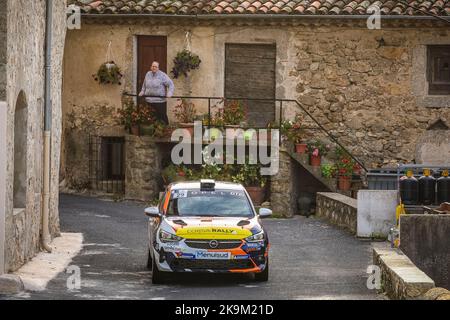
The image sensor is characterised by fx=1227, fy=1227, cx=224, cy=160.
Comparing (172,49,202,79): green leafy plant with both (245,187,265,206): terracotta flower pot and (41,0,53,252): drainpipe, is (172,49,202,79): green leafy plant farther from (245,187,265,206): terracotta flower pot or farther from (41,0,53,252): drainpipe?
(41,0,53,252): drainpipe

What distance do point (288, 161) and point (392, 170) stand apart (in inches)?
153

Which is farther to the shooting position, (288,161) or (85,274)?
(288,161)

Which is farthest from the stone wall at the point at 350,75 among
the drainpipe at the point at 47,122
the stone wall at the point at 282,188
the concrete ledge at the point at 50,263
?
the drainpipe at the point at 47,122

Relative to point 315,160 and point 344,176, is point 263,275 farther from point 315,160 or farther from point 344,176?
point 315,160

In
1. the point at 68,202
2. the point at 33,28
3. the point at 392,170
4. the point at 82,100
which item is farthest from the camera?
the point at 82,100

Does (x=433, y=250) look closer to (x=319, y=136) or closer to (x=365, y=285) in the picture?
(x=365, y=285)

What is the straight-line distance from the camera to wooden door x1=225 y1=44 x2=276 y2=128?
31172mm

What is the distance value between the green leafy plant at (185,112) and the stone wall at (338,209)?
3966mm

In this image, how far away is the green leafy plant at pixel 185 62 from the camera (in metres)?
30.9

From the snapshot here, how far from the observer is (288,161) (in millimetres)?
29844

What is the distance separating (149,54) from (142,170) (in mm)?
3222

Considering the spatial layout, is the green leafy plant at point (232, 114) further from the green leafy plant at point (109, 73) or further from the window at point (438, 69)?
the window at point (438, 69)
